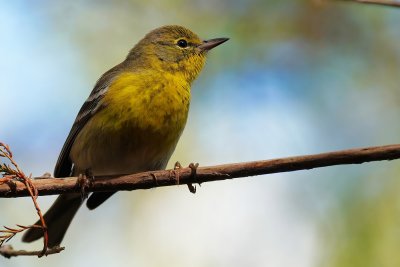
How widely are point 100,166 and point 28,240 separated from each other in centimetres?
101

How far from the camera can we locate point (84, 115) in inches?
219

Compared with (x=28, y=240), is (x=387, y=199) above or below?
below

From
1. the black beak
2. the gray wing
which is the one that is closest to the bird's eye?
the black beak

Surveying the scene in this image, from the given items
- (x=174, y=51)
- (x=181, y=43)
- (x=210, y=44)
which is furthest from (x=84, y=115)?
(x=210, y=44)

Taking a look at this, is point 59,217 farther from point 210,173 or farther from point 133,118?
point 210,173

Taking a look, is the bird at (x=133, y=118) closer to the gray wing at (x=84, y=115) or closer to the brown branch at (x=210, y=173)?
the gray wing at (x=84, y=115)

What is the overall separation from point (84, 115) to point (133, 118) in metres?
0.81

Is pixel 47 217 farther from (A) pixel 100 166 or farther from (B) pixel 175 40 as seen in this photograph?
(B) pixel 175 40

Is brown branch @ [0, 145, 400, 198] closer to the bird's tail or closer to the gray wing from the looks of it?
the gray wing

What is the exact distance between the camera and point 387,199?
567cm

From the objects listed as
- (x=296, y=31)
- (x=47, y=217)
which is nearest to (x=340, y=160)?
(x=47, y=217)

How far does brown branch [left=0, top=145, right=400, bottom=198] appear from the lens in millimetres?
3053

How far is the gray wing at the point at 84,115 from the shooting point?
5480mm

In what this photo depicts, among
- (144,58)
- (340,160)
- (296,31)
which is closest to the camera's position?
(340,160)
